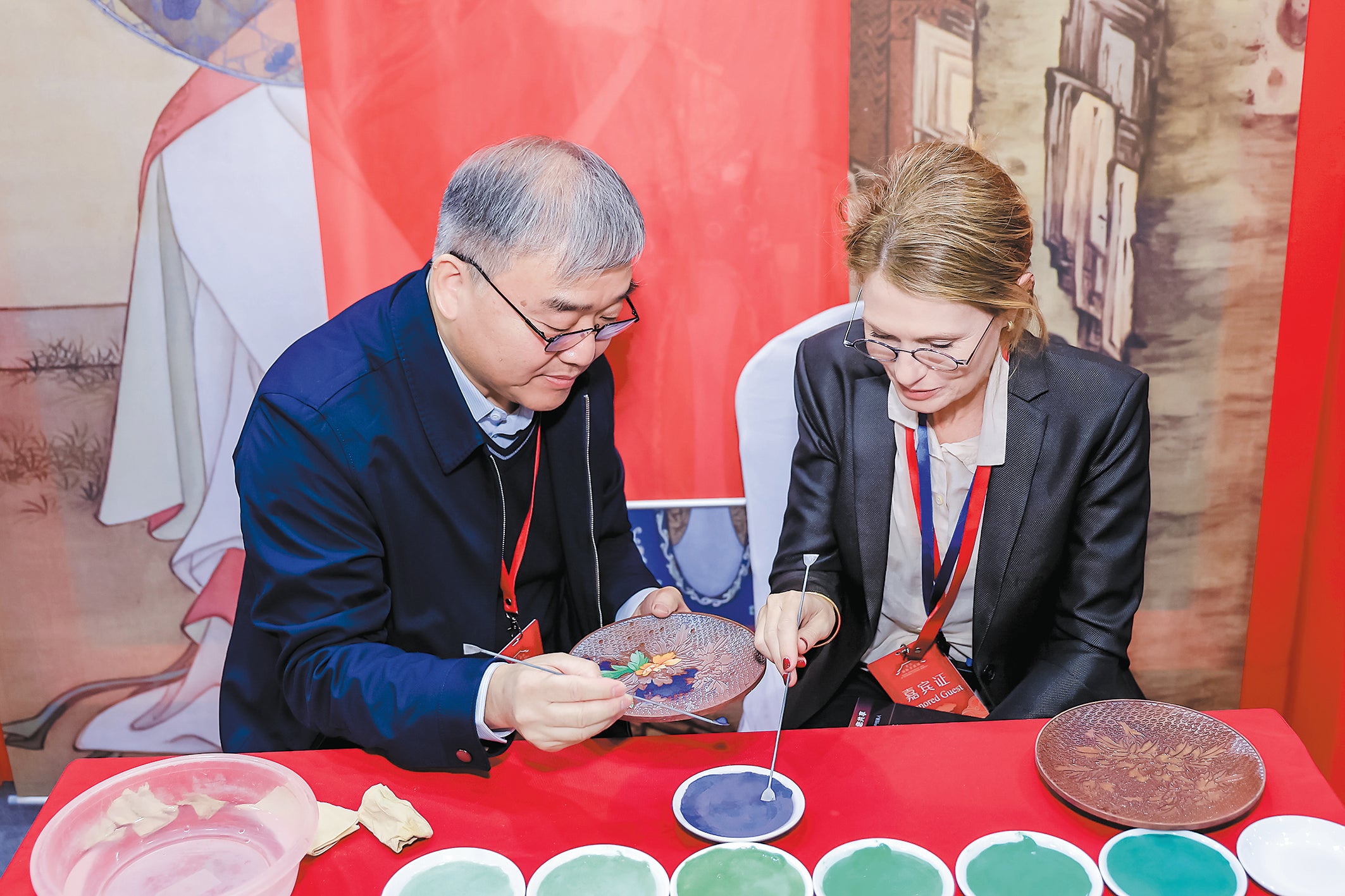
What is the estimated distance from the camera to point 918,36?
87.4 inches

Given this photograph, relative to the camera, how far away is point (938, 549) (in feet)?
6.37

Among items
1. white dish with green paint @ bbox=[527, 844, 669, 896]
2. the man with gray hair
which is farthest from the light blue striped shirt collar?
white dish with green paint @ bbox=[527, 844, 669, 896]

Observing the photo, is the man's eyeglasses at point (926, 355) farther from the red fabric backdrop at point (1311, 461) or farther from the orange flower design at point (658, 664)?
Answer: the red fabric backdrop at point (1311, 461)

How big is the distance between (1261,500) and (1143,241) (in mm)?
779

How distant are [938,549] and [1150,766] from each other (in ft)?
2.10

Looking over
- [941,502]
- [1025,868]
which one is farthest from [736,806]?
[941,502]

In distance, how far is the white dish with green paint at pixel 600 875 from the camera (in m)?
1.17

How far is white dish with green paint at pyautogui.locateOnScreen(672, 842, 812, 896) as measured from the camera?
117 centimetres

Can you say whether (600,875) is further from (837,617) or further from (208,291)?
(208,291)

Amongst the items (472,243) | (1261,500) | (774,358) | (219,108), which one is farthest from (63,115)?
(1261,500)

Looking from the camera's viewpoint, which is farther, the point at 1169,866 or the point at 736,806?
the point at 736,806

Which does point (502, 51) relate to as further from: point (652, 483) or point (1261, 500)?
point (1261, 500)

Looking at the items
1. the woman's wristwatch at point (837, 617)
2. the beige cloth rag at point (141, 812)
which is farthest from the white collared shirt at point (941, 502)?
the beige cloth rag at point (141, 812)

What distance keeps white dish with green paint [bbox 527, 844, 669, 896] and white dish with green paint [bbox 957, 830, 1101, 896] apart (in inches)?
14.3
